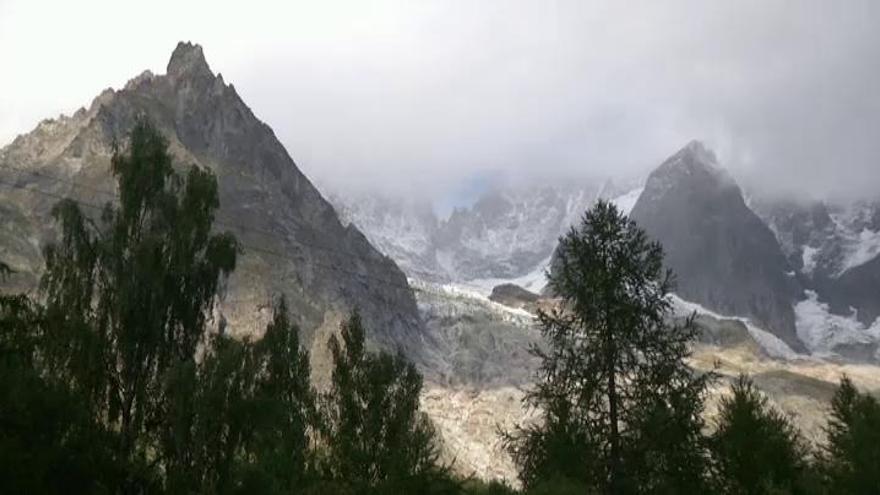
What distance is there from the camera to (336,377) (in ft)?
115

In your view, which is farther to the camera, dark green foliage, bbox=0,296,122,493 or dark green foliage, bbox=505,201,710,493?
dark green foliage, bbox=505,201,710,493

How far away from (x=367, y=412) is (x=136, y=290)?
11145mm

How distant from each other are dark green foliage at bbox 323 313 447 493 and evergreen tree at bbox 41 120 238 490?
6.77m

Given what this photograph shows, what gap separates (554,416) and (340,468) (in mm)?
10831

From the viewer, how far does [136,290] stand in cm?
2562

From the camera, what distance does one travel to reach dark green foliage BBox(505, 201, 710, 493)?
21969mm

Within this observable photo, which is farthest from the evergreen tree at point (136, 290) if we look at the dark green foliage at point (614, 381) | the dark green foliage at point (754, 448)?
the dark green foliage at point (754, 448)

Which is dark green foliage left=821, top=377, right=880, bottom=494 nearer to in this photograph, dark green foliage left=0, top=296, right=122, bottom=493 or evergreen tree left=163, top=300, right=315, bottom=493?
evergreen tree left=163, top=300, right=315, bottom=493

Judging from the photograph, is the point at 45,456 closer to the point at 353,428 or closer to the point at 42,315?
the point at 42,315

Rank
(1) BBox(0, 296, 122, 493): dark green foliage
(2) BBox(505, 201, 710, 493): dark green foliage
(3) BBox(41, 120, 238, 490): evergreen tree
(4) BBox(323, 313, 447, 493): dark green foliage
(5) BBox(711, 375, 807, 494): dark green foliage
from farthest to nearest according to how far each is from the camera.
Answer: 1. (4) BBox(323, 313, 447, 493): dark green foliage
2. (5) BBox(711, 375, 807, 494): dark green foliage
3. (3) BBox(41, 120, 238, 490): evergreen tree
4. (2) BBox(505, 201, 710, 493): dark green foliage
5. (1) BBox(0, 296, 122, 493): dark green foliage

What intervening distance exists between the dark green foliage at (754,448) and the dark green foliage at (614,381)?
7.03 m

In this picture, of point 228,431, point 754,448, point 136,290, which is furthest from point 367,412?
point 754,448

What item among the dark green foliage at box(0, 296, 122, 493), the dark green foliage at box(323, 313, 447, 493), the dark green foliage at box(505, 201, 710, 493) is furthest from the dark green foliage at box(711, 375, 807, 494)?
the dark green foliage at box(0, 296, 122, 493)

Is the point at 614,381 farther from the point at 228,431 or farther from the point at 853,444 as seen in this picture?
the point at 853,444
